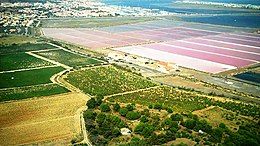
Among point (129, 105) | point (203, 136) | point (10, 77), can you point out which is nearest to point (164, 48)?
point (10, 77)

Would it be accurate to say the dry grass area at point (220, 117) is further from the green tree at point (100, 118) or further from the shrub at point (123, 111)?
the green tree at point (100, 118)

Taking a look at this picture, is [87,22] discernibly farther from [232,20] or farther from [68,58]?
[68,58]

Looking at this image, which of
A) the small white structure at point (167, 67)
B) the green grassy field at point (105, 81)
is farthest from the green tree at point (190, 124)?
the small white structure at point (167, 67)

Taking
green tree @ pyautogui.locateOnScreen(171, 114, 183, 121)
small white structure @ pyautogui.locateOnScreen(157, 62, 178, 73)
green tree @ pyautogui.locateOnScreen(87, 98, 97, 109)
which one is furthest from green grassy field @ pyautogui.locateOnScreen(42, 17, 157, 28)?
green tree @ pyautogui.locateOnScreen(171, 114, 183, 121)

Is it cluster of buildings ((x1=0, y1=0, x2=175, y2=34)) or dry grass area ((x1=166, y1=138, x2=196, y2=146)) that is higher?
cluster of buildings ((x1=0, y1=0, x2=175, y2=34))

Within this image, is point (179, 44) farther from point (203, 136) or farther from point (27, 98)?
point (203, 136)

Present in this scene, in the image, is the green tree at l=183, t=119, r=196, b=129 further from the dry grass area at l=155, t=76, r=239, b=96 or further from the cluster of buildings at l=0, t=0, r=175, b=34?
the cluster of buildings at l=0, t=0, r=175, b=34
